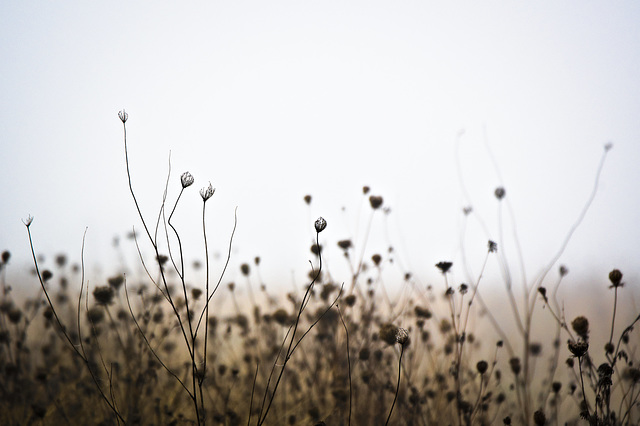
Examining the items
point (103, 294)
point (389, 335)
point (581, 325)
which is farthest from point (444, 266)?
point (103, 294)

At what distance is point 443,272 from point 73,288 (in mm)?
3072

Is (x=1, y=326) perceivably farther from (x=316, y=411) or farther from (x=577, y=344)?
(x=577, y=344)

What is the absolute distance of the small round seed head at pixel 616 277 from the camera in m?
2.03

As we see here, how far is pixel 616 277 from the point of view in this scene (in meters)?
2.03

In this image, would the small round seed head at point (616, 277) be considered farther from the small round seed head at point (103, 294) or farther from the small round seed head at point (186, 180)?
the small round seed head at point (103, 294)

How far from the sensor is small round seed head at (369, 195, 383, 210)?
3031 millimetres

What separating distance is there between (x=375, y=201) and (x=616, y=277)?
1416mm

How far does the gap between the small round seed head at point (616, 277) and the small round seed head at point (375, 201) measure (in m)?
1.37

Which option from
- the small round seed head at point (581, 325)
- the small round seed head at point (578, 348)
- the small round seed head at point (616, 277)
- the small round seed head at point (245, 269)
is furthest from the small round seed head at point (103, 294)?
the small round seed head at point (616, 277)

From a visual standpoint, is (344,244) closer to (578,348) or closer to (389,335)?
(389,335)

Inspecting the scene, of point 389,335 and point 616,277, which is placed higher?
point 616,277

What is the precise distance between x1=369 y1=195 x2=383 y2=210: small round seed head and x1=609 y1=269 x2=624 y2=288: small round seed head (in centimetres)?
137

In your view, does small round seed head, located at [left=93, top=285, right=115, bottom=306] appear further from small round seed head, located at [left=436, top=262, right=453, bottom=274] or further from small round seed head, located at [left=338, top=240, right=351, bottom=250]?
small round seed head, located at [left=436, top=262, right=453, bottom=274]

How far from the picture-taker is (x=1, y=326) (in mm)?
2912
